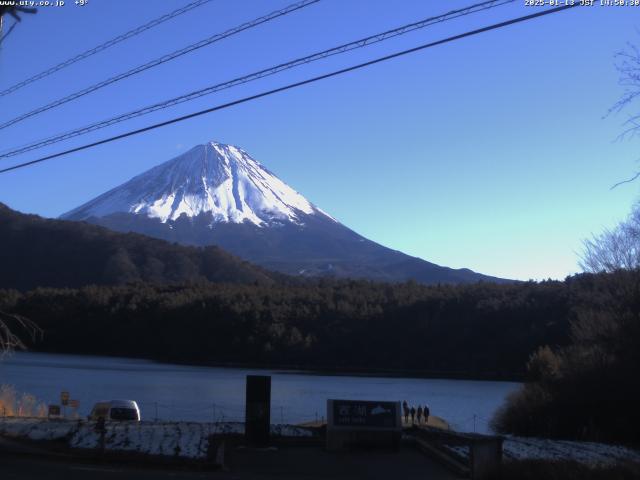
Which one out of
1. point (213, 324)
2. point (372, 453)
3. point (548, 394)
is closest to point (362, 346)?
point (213, 324)

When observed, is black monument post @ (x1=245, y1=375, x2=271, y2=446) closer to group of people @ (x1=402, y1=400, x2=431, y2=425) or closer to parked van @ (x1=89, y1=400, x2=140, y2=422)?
parked van @ (x1=89, y1=400, x2=140, y2=422)

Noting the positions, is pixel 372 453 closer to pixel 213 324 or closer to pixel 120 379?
pixel 120 379

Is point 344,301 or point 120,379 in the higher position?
point 344,301

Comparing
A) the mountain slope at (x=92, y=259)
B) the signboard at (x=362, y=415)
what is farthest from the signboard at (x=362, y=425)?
the mountain slope at (x=92, y=259)

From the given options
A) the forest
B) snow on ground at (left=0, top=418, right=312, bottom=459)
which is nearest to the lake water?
the forest

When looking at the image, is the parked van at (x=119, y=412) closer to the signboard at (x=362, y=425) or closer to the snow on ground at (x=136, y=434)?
the snow on ground at (x=136, y=434)

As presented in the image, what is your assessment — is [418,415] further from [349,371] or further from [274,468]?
[349,371]

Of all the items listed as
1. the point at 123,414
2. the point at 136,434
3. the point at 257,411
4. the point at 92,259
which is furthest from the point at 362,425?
the point at 92,259
